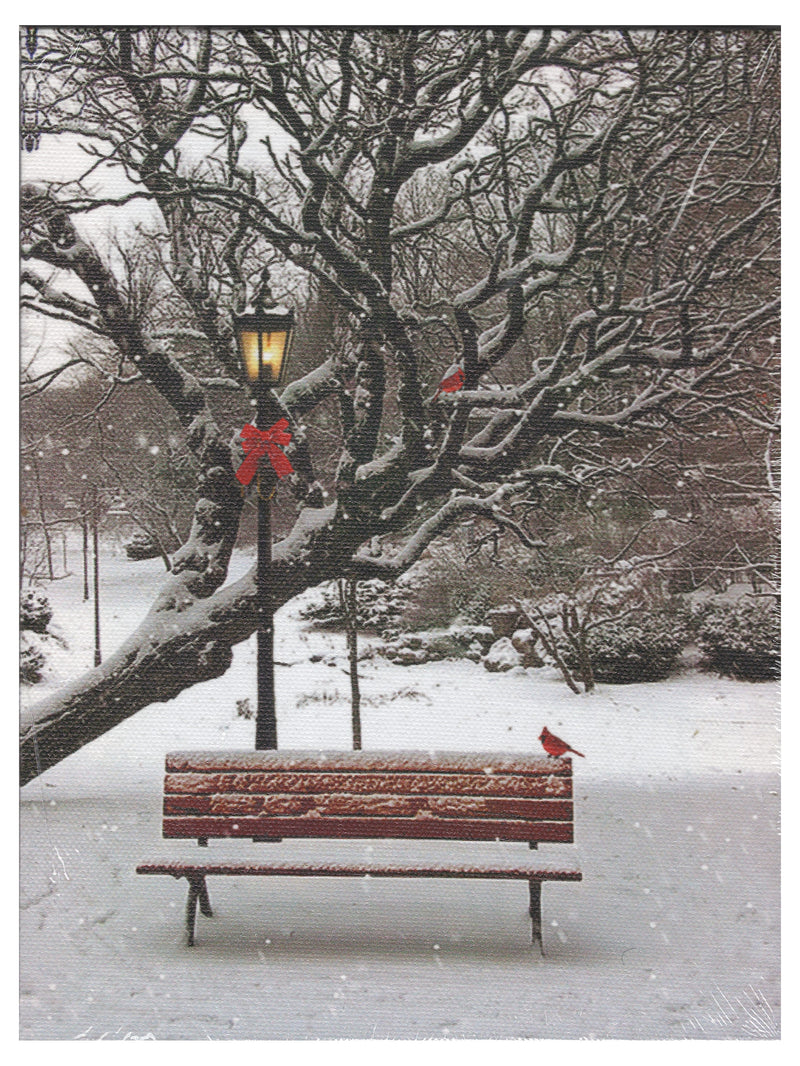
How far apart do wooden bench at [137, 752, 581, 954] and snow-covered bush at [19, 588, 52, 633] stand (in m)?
1.05

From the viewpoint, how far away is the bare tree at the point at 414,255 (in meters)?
4.70

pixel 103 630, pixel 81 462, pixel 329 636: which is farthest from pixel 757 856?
pixel 81 462

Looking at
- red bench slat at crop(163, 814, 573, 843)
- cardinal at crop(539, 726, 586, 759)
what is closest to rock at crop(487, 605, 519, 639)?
cardinal at crop(539, 726, 586, 759)

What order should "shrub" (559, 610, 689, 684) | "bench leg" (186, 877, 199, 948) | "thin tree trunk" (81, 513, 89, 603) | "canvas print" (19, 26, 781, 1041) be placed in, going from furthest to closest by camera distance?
1. "shrub" (559, 610, 689, 684)
2. "thin tree trunk" (81, 513, 89, 603)
3. "canvas print" (19, 26, 781, 1041)
4. "bench leg" (186, 877, 199, 948)

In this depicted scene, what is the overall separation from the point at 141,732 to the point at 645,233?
4.04m

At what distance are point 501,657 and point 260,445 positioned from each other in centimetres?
182

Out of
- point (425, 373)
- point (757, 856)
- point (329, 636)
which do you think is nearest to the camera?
point (757, 856)

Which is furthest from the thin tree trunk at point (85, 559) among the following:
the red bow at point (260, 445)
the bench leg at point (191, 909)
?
the bench leg at point (191, 909)

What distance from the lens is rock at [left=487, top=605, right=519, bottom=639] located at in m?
5.12

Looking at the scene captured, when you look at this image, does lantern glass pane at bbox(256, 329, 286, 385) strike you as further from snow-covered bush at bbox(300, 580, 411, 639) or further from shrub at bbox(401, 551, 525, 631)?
shrub at bbox(401, 551, 525, 631)

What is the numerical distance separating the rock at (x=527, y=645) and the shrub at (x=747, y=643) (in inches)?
35.9

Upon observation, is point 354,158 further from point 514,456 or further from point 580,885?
point 580,885

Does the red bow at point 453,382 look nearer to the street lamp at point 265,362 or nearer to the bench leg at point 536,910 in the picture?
the street lamp at point 265,362

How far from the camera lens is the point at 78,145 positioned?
4695 millimetres
